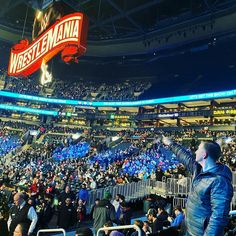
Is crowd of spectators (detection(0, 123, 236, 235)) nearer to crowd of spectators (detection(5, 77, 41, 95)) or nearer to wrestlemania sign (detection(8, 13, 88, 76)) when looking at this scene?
wrestlemania sign (detection(8, 13, 88, 76))

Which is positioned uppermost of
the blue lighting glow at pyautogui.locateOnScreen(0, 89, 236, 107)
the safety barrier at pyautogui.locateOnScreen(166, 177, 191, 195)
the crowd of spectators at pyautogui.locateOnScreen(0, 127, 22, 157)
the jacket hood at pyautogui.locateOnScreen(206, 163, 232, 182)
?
the blue lighting glow at pyautogui.locateOnScreen(0, 89, 236, 107)

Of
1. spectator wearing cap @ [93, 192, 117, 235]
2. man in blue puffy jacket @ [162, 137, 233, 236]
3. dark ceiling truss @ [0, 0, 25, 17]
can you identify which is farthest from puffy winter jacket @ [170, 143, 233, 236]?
dark ceiling truss @ [0, 0, 25, 17]

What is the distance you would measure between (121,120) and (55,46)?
36.2 meters

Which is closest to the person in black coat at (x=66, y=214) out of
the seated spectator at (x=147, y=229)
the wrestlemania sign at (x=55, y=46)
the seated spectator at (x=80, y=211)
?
the seated spectator at (x=80, y=211)

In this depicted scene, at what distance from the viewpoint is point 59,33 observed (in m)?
9.11

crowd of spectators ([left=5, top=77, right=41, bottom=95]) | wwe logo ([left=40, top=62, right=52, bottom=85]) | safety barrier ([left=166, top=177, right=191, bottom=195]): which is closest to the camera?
wwe logo ([left=40, top=62, right=52, bottom=85])

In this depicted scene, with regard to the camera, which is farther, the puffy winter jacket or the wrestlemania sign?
the wrestlemania sign

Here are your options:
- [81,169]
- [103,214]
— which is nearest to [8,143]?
[81,169]

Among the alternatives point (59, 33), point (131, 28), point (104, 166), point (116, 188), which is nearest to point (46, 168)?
point (104, 166)

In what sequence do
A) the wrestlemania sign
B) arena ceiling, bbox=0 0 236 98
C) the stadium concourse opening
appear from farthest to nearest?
1. arena ceiling, bbox=0 0 236 98
2. the wrestlemania sign
3. the stadium concourse opening

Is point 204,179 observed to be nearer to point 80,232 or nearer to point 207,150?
point 207,150

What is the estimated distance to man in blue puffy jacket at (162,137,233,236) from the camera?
6.83 feet

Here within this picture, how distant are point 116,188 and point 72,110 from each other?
3606cm

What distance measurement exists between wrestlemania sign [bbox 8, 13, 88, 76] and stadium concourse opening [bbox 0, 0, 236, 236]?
0.14ft
